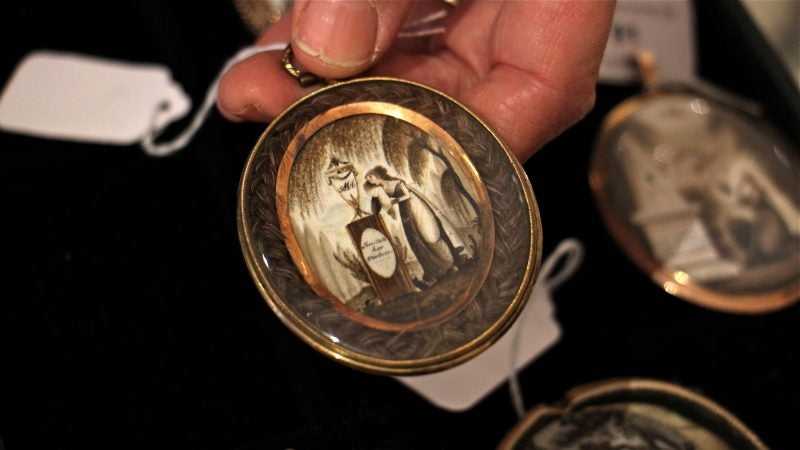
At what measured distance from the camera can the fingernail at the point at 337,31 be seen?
1.19 m

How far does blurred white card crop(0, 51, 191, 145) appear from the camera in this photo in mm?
1693

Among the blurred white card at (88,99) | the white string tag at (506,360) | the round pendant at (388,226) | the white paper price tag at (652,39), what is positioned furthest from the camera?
the white paper price tag at (652,39)

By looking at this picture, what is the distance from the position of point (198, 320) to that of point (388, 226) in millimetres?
579

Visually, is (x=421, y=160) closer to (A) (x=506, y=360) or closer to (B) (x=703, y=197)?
(A) (x=506, y=360)

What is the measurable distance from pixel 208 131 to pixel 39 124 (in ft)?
1.36

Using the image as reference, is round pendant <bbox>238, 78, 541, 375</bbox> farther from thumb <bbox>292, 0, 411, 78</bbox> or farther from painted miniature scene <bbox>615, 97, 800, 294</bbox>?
painted miniature scene <bbox>615, 97, 800, 294</bbox>

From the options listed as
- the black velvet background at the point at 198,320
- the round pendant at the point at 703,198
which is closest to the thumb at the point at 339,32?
the black velvet background at the point at 198,320

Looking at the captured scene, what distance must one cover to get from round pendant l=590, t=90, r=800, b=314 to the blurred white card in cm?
122

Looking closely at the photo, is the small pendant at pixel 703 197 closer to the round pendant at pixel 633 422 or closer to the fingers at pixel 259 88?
the round pendant at pixel 633 422

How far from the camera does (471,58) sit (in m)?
1.58

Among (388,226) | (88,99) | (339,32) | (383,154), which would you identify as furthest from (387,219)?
(88,99)

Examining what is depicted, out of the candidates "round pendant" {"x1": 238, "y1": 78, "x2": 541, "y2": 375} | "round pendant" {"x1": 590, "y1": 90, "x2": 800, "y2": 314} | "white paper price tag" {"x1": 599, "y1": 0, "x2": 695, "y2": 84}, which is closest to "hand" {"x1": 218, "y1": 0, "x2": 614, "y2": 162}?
"round pendant" {"x1": 238, "y1": 78, "x2": 541, "y2": 375}

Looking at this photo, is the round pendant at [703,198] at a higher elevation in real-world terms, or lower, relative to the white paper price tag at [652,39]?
lower

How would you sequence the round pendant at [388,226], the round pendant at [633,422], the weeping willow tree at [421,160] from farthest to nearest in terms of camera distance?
1. the round pendant at [633,422]
2. the weeping willow tree at [421,160]
3. the round pendant at [388,226]
